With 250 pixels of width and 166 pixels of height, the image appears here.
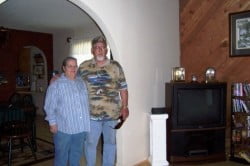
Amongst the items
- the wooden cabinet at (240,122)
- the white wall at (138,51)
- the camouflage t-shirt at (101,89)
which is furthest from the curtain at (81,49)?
the camouflage t-shirt at (101,89)

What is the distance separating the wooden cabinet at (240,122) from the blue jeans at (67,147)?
2.02m

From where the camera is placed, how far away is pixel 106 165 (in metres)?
2.67

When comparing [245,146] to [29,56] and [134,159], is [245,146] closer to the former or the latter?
[134,159]

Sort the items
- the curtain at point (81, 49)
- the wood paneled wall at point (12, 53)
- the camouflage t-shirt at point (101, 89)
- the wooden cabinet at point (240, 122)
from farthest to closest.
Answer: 1. the wood paneled wall at point (12, 53)
2. the curtain at point (81, 49)
3. the wooden cabinet at point (240, 122)
4. the camouflage t-shirt at point (101, 89)

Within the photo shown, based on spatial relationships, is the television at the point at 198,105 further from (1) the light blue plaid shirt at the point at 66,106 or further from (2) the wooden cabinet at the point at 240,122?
(1) the light blue plaid shirt at the point at 66,106

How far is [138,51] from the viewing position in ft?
11.0

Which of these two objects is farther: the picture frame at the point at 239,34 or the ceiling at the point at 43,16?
the ceiling at the point at 43,16

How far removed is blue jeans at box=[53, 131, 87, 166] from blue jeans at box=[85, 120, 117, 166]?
72mm

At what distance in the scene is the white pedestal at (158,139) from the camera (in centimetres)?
325

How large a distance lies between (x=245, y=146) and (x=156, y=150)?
116cm

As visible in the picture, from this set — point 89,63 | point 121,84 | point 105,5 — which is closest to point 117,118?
point 121,84

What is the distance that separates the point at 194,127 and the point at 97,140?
1.38 meters

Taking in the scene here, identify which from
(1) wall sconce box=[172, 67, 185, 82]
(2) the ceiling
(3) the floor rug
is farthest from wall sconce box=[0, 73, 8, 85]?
(1) wall sconce box=[172, 67, 185, 82]

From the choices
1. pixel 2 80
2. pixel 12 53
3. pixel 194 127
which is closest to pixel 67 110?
pixel 194 127
